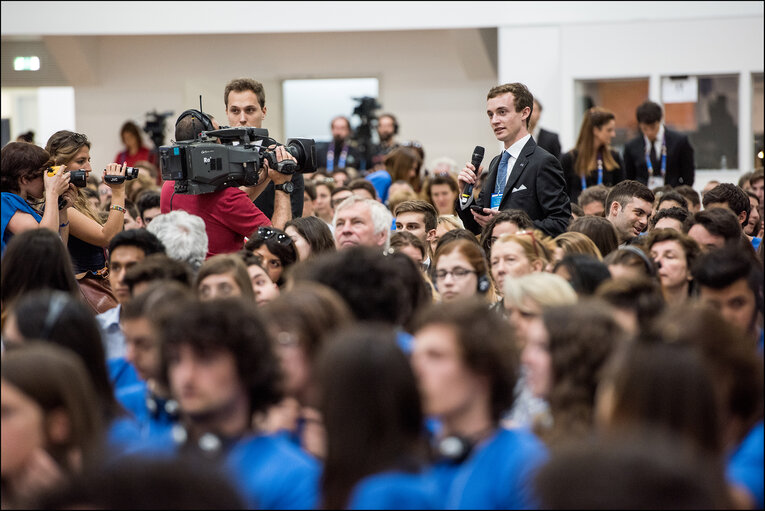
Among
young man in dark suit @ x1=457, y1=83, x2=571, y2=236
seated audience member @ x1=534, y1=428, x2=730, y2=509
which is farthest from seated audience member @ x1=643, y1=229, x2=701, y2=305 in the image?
seated audience member @ x1=534, y1=428, x2=730, y2=509

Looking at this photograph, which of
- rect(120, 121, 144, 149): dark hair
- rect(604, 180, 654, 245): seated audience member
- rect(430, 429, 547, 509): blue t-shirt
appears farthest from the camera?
rect(120, 121, 144, 149): dark hair

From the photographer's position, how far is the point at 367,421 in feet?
6.91

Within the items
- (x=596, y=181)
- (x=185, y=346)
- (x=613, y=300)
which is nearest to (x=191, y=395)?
(x=185, y=346)

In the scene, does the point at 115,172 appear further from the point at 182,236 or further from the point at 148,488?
the point at 148,488

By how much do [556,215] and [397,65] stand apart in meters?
8.30

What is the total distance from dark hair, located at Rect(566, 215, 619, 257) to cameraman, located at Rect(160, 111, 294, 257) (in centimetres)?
137

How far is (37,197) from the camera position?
4.71 metres

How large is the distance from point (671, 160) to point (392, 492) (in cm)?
646

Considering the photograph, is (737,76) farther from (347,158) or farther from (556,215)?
(556,215)

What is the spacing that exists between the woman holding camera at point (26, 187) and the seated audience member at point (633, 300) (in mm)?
2487

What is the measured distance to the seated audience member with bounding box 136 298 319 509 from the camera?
2.24m

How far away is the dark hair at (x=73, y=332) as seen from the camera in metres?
2.80

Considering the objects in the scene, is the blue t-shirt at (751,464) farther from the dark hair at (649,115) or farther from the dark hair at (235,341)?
the dark hair at (649,115)

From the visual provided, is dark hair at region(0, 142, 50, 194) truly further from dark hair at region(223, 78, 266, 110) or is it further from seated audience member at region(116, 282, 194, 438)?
seated audience member at region(116, 282, 194, 438)
